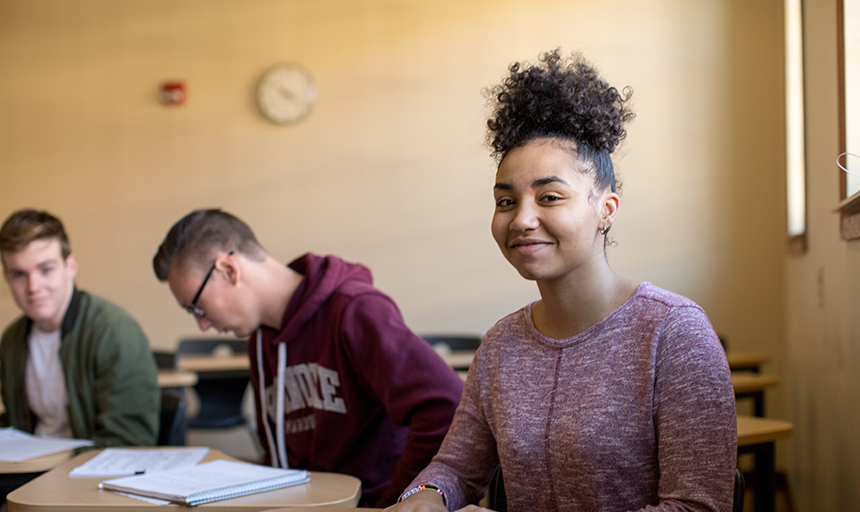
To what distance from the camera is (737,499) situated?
3.38ft

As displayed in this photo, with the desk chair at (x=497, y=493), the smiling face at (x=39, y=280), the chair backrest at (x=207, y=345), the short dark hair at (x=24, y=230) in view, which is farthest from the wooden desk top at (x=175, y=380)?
the desk chair at (x=497, y=493)

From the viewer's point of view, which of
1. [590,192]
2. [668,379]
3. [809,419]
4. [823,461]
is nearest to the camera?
[668,379]

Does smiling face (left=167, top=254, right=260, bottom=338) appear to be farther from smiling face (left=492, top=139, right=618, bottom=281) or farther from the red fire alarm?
the red fire alarm

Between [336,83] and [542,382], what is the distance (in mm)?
3559

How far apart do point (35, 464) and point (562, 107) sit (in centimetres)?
141

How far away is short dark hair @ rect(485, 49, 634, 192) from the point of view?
1103mm

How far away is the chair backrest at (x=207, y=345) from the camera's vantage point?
3.98m

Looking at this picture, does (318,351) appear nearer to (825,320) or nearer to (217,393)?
(825,320)

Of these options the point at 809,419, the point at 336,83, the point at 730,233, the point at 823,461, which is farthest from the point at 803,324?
the point at 336,83

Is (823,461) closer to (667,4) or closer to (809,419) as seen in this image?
(809,419)

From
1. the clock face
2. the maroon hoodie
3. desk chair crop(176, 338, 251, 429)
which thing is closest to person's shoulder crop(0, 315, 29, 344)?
the maroon hoodie

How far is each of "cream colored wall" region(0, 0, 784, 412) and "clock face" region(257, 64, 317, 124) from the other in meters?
0.06

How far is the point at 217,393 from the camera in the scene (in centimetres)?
391

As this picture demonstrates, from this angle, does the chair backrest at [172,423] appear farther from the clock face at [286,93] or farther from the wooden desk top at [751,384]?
the clock face at [286,93]
